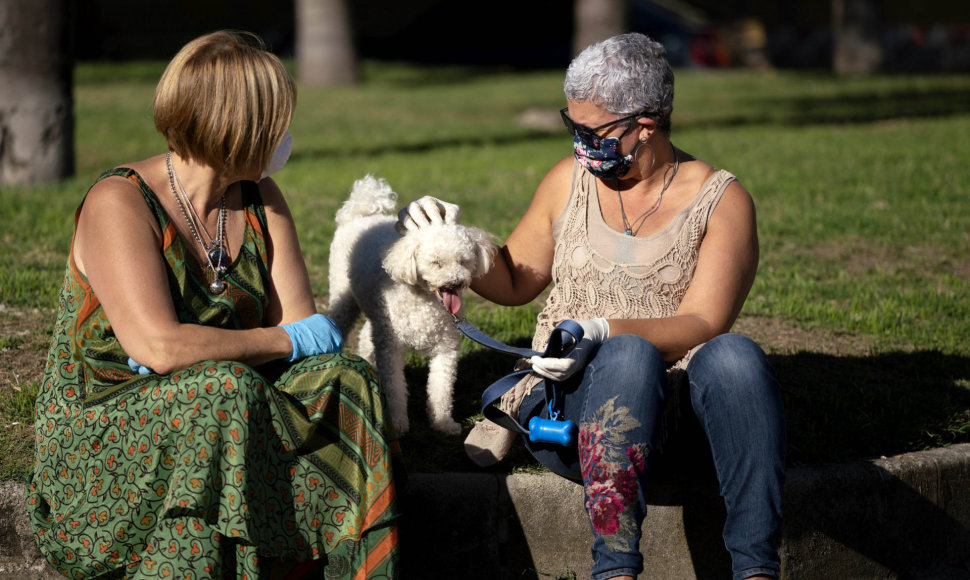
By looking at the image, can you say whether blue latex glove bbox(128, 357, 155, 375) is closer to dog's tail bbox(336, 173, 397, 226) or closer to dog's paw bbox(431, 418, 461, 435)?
dog's paw bbox(431, 418, 461, 435)

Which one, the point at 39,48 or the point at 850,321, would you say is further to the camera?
Answer: the point at 39,48

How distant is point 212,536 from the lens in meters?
2.40

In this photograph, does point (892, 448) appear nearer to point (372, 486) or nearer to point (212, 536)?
point (372, 486)

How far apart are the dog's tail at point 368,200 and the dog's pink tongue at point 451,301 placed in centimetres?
88

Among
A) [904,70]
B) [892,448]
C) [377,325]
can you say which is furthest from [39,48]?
[904,70]

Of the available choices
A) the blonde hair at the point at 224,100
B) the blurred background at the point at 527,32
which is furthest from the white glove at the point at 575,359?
the blurred background at the point at 527,32

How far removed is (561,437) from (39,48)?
6.25 m

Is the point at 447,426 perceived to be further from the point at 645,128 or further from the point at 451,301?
the point at 645,128

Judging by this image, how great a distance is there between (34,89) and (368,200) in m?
4.44

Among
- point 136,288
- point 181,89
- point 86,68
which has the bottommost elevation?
point 86,68

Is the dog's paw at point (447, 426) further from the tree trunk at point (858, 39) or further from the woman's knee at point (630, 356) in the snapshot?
the tree trunk at point (858, 39)

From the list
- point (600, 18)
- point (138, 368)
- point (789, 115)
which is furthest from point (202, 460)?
point (789, 115)

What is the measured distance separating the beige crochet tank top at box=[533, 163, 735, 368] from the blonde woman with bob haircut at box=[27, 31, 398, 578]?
→ 0.80 metres

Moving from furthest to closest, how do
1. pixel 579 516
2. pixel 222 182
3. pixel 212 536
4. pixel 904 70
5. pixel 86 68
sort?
1. pixel 904 70
2. pixel 86 68
3. pixel 579 516
4. pixel 222 182
5. pixel 212 536
